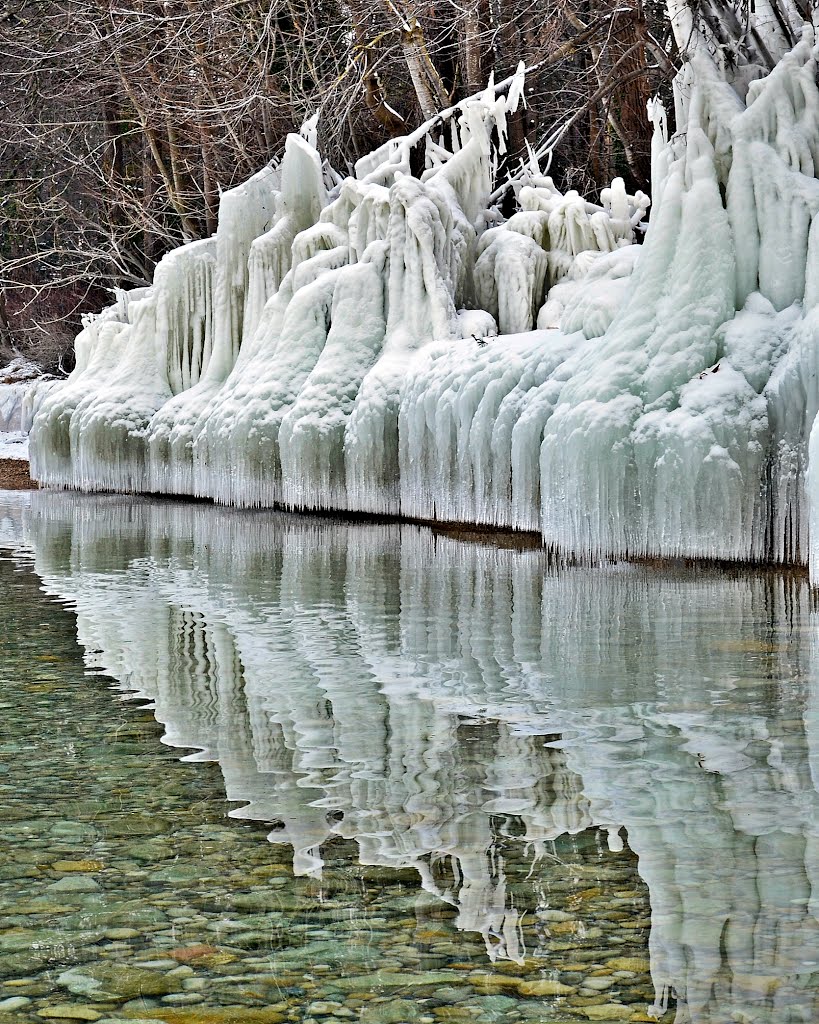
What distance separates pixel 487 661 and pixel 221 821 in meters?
2.75

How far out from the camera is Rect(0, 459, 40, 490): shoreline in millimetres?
24734

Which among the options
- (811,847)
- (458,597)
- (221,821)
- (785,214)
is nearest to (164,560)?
(458,597)

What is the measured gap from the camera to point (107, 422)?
20.9 meters

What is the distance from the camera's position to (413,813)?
13.8 feet

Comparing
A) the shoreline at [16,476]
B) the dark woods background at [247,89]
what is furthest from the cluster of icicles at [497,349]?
the dark woods background at [247,89]

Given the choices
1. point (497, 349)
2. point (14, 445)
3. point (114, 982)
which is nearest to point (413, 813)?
point (114, 982)

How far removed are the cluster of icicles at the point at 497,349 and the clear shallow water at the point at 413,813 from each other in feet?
7.08

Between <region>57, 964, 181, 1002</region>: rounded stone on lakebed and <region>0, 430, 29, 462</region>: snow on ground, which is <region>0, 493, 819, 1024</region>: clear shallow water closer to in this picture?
<region>57, 964, 181, 1002</region>: rounded stone on lakebed

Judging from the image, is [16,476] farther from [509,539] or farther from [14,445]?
[509,539]

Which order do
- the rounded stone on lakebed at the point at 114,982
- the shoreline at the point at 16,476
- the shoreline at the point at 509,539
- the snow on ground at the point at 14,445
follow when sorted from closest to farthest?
the rounded stone on lakebed at the point at 114,982
the shoreline at the point at 509,539
the shoreline at the point at 16,476
the snow on ground at the point at 14,445

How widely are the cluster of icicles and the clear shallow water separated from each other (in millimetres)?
2157

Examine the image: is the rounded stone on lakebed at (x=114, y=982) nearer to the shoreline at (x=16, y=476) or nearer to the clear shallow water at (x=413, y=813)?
the clear shallow water at (x=413, y=813)

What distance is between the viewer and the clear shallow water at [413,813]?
3000 mm

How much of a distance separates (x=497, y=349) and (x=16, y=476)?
1471cm
